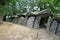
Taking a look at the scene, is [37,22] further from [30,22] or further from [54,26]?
[54,26]

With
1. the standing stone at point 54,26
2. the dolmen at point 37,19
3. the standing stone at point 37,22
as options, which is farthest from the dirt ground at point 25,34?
the dolmen at point 37,19

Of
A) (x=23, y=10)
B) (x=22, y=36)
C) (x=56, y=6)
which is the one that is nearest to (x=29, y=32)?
(x=22, y=36)

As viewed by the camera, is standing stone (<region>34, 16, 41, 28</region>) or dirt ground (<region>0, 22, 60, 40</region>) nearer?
dirt ground (<region>0, 22, 60, 40</region>)

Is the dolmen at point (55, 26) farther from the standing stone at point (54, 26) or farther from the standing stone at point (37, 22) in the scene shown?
the standing stone at point (37, 22)

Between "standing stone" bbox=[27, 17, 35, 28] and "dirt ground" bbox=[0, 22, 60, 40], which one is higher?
"standing stone" bbox=[27, 17, 35, 28]

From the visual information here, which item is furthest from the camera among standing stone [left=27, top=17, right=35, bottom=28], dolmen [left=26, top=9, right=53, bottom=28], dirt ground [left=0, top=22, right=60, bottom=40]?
standing stone [left=27, top=17, right=35, bottom=28]

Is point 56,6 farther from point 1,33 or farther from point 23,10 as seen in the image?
point 1,33

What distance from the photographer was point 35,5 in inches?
291

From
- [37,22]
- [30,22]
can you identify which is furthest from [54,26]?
[30,22]

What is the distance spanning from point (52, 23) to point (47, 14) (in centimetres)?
40

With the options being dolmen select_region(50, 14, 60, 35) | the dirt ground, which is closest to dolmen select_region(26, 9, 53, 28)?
dolmen select_region(50, 14, 60, 35)

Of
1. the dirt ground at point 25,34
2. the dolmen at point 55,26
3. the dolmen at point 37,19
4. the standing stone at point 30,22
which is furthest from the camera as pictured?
the standing stone at point 30,22

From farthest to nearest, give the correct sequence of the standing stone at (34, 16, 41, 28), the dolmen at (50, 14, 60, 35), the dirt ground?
the standing stone at (34, 16, 41, 28)
the dolmen at (50, 14, 60, 35)
the dirt ground

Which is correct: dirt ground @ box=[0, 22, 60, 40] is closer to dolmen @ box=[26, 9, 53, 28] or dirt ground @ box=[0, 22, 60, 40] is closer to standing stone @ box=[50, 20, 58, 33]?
standing stone @ box=[50, 20, 58, 33]
